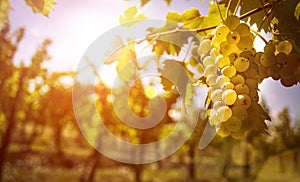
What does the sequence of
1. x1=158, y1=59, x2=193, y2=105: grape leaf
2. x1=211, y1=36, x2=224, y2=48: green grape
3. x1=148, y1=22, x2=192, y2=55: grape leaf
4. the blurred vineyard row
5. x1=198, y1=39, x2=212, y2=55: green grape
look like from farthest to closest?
1. the blurred vineyard row
2. x1=148, y1=22, x2=192, y2=55: grape leaf
3. x1=158, y1=59, x2=193, y2=105: grape leaf
4. x1=198, y1=39, x2=212, y2=55: green grape
5. x1=211, y1=36, x2=224, y2=48: green grape

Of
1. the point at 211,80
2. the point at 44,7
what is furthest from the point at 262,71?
the point at 44,7

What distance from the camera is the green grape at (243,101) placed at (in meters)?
0.85

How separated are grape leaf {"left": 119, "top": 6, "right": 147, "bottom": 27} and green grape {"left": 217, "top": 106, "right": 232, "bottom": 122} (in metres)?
0.93

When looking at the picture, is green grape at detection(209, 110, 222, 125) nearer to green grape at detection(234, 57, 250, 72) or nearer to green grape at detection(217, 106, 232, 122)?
green grape at detection(217, 106, 232, 122)

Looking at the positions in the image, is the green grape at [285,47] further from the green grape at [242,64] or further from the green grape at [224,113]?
the green grape at [224,113]

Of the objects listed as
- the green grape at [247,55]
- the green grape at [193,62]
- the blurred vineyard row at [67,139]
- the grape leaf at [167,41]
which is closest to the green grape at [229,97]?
the green grape at [247,55]

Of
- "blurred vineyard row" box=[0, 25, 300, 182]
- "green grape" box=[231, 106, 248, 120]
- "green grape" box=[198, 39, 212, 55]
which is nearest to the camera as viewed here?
"green grape" box=[231, 106, 248, 120]

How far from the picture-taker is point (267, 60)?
880 mm

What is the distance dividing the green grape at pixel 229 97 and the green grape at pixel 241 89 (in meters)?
0.02

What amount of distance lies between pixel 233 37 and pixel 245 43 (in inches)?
1.4

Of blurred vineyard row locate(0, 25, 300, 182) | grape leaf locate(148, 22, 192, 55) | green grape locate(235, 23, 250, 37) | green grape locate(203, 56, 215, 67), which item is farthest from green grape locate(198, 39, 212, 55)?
blurred vineyard row locate(0, 25, 300, 182)

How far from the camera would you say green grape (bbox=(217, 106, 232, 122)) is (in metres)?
0.85

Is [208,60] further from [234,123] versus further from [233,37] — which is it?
[234,123]

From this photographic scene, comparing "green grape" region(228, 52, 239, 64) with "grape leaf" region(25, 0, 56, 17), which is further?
"grape leaf" region(25, 0, 56, 17)
